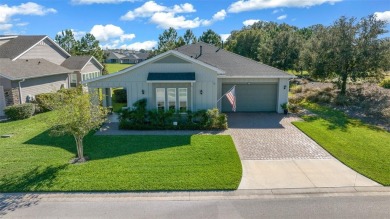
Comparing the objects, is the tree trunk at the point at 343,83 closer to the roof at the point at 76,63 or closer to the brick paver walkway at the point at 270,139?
the brick paver walkway at the point at 270,139

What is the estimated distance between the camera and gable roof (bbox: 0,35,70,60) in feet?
90.1

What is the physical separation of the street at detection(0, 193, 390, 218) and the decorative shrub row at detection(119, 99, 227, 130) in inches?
301

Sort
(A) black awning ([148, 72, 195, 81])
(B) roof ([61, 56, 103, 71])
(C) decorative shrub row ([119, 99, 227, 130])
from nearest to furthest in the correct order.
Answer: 1. (C) decorative shrub row ([119, 99, 227, 130])
2. (A) black awning ([148, 72, 195, 81])
3. (B) roof ([61, 56, 103, 71])

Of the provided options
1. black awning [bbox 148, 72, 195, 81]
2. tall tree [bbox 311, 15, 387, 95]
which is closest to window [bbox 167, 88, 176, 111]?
black awning [bbox 148, 72, 195, 81]

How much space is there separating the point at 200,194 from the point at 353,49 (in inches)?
861

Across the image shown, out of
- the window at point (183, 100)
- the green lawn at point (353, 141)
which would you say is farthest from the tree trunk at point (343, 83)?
the window at point (183, 100)

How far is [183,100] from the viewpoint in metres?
17.2

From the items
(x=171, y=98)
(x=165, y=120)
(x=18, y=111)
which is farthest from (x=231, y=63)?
(x=18, y=111)

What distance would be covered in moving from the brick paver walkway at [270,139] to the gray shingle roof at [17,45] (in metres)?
23.4

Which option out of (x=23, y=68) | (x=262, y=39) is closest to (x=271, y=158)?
(x=23, y=68)

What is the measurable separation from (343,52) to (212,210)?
22020 mm

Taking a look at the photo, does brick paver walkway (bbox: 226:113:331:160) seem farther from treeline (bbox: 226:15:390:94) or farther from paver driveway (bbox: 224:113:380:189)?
treeline (bbox: 226:15:390:94)

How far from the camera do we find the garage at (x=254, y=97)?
20.5 m

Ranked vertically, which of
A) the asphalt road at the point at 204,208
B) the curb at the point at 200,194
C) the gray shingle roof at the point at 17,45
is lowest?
the asphalt road at the point at 204,208
